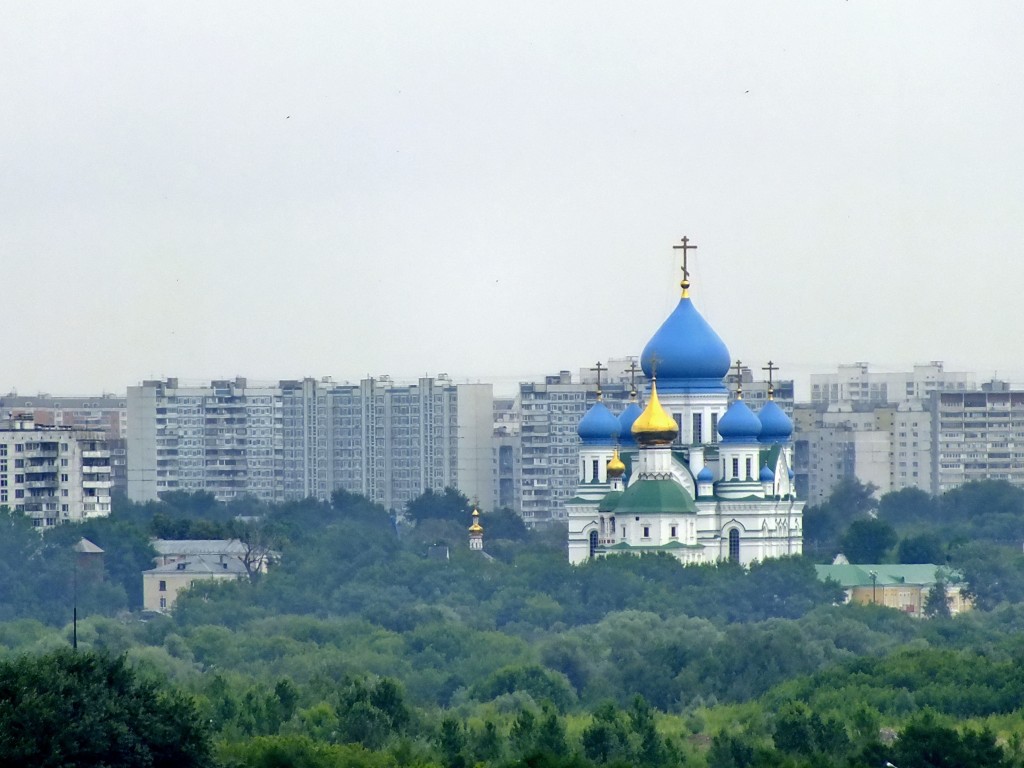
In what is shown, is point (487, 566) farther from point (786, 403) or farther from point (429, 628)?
point (786, 403)

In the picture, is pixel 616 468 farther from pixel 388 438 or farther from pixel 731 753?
pixel 388 438

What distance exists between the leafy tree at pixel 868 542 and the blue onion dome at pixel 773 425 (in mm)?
5431

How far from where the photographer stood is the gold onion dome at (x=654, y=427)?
6769 centimetres

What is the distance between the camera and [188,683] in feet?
165

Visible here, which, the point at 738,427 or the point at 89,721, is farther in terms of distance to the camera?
the point at 738,427

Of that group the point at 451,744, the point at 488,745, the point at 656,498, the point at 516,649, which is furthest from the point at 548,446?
the point at 451,744

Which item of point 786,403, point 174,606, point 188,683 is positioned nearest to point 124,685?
point 188,683

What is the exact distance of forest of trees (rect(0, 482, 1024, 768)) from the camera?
134ft

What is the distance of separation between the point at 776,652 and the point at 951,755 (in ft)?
Result: 54.1

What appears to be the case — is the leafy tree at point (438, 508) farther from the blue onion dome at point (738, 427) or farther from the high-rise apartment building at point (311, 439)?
the blue onion dome at point (738, 427)

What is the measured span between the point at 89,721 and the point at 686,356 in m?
36.8

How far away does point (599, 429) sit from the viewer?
70.6 meters

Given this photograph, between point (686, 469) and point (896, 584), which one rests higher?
point (686, 469)

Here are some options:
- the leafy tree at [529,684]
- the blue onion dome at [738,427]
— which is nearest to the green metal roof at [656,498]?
the blue onion dome at [738,427]
